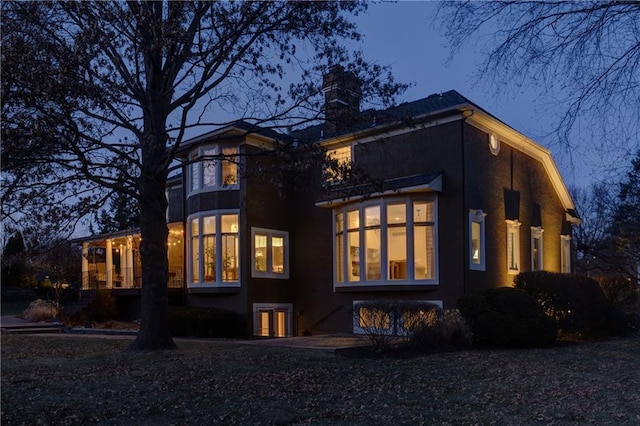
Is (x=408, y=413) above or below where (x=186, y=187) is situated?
below

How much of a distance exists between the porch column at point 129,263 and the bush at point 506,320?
53.4ft

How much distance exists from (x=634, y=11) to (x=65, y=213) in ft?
30.8

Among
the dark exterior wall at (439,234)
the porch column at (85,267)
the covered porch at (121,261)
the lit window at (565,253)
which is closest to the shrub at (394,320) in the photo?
the dark exterior wall at (439,234)

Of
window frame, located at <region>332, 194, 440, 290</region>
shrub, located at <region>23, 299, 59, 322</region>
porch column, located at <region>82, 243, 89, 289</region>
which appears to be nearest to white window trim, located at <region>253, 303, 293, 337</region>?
window frame, located at <region>332, 194, 440, 290</region>

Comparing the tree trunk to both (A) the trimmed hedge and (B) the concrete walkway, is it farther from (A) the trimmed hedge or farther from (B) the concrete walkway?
(A) the trimmed hedge

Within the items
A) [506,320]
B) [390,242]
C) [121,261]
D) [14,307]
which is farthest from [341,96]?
[14,307]

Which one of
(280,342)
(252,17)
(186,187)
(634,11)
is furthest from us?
(186,187)

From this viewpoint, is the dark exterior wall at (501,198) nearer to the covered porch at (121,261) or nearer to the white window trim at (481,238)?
the white window trim at (481,238)

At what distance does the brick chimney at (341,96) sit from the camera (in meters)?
11.6

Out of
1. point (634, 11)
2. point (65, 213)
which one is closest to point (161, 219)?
point (65, 213)

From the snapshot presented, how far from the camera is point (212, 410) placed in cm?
713

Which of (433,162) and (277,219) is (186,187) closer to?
(277,219)

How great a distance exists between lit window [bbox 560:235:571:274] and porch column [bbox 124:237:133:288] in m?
16.7

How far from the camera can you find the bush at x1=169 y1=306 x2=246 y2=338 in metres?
18.3
